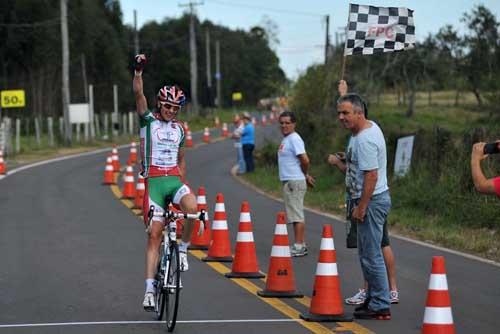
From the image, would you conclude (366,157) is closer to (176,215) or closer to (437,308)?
(176,215)

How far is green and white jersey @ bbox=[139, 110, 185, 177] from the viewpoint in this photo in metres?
9.73

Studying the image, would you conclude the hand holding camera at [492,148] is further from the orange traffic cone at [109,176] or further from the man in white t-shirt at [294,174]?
the orange traffic cone at [109,176]

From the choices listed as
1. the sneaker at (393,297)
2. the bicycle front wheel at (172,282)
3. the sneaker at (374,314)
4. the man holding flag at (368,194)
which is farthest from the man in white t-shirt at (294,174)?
the bicycle front wheel at (172,282)

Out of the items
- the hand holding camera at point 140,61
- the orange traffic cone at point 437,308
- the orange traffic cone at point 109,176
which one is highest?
the hand holding camera at point 140,61

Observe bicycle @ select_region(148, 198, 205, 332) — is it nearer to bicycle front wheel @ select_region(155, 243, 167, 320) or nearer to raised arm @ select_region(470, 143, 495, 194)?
bicycle front wheel @ select_region(155, 243, 167, 320)

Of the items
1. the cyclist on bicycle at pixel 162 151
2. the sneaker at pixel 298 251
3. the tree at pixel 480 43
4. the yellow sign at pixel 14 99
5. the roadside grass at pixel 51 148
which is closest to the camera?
the cyclist on bicycle at pixel 162 151

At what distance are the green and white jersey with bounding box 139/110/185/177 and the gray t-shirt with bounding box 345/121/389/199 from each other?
1598 mm

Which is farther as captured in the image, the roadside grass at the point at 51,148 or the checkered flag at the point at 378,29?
the roadside grass at the point at 51,148

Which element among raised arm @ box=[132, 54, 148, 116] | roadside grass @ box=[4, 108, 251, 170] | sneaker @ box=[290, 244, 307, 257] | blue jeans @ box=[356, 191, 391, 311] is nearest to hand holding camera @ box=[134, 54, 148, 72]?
raised arm @ box=[132, 54, 148, 116]

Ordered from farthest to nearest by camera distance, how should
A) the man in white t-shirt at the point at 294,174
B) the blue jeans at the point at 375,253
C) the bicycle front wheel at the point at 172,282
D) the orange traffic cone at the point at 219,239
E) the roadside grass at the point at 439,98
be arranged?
the roadside grass at the point at 439,98, the man in white t-shirt at the point at 294,174, the orange traffic cone at the point at 219,239, the blue jeans at the point at 375,253, the bicycle front wheel at the point at 172,282

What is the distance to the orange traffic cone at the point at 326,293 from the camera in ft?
30.9

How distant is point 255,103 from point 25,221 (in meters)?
111

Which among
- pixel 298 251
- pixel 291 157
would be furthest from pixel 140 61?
pixel 298 251

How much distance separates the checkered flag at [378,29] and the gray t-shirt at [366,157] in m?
3.01
